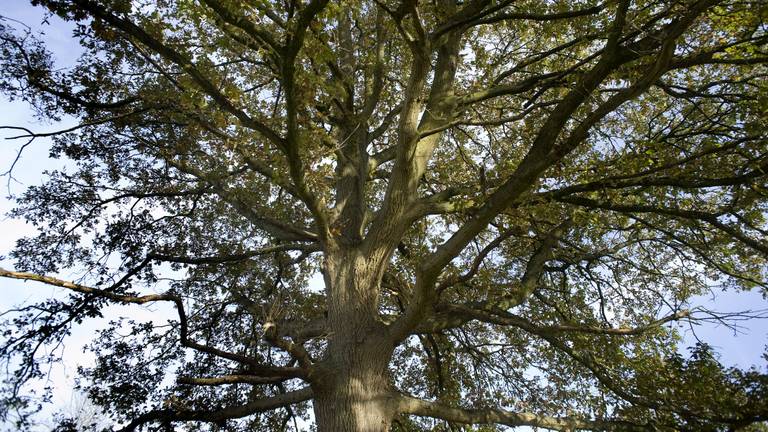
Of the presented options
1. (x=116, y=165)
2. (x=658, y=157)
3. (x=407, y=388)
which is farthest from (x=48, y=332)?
(x=658, y=157)

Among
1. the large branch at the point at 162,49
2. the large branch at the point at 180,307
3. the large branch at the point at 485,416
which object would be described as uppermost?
the large branch at the point at 162,49

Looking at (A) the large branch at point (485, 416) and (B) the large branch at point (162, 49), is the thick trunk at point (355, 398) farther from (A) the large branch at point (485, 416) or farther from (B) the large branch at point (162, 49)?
(B) the large branch at point (162, 49)

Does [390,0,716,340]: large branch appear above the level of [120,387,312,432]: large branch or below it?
above

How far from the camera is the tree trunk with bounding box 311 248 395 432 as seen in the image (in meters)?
5.52

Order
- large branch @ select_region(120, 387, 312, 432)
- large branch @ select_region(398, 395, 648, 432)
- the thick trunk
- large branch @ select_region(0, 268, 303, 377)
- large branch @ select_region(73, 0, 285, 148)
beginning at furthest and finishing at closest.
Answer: large branch @ select_region(398, 395, 648, 432) < large branch @ select_region(120, 387, 312, 432) < the thick trunk < large branch @ select_region(0, 268, 303, 377) < large branch @ select_region(73, 0, 285, 148)

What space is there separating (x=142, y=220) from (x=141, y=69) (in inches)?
98.5

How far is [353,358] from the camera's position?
589cm

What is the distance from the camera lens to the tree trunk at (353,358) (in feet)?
18.1

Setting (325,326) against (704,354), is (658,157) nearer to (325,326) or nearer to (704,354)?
(704,354)

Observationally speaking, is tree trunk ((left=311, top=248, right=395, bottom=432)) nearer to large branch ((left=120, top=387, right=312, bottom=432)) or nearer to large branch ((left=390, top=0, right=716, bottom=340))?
large branch ((left=120, top=387, right=312, bottom=432))

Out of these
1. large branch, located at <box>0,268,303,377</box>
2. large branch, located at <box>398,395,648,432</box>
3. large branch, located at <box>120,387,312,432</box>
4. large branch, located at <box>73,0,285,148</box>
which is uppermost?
large branch, located at <box>73,0,285,148</box>

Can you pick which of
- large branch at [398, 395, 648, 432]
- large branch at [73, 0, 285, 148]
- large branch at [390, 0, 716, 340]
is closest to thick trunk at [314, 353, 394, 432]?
large branch at [398, 395, 648, 432]

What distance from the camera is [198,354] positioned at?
7676 mm

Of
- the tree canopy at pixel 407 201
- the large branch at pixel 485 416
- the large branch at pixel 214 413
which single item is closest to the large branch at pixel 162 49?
the tree canopy at pixel 407 201
